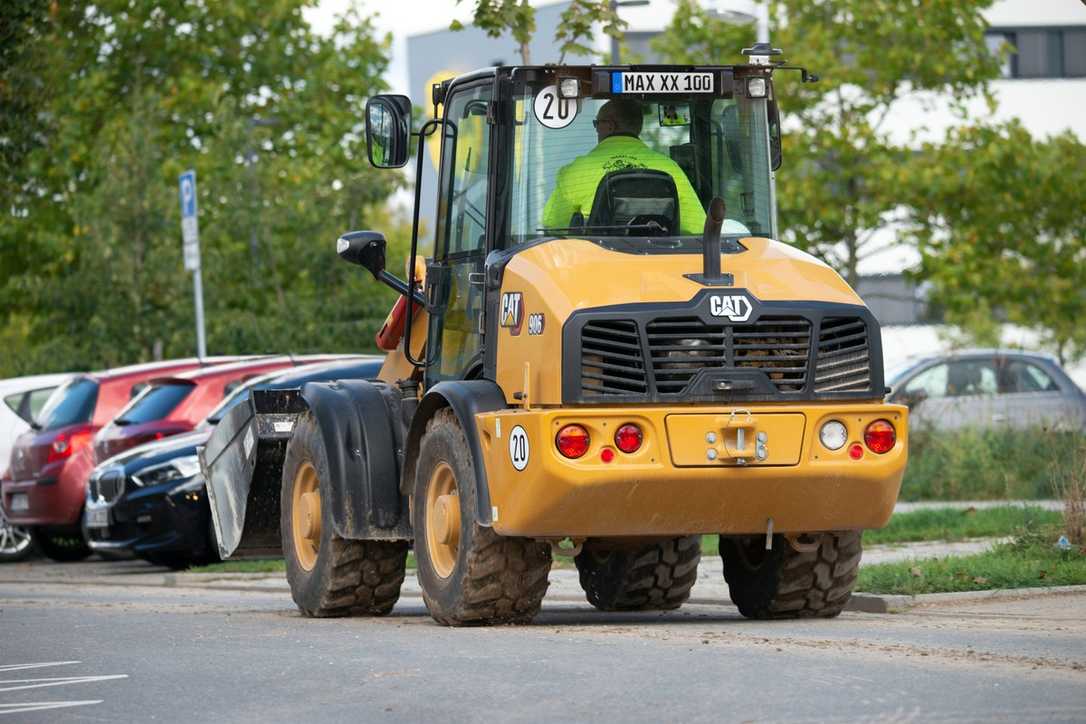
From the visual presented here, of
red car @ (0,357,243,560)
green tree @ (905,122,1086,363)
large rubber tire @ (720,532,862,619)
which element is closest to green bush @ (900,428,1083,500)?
red car @ (0,357,243,560)

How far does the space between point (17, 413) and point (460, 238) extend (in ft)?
41.1

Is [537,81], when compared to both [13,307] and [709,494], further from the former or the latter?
[13,307]

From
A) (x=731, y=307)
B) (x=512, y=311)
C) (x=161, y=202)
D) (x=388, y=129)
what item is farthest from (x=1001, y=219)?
(x=731, y=307)

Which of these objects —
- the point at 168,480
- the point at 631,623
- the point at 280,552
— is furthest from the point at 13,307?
the point at 631,623

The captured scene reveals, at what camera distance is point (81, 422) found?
70.2ft

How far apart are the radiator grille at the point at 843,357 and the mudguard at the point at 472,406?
1.54 meters

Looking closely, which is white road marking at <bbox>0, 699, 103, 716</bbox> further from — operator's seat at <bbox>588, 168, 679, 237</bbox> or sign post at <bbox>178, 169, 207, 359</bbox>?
sign post at <bbox>178, 169, 207, 359</bbox>

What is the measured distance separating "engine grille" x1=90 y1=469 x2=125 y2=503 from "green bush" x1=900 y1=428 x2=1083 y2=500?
7.43 meters

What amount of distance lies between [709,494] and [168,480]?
29.8ft

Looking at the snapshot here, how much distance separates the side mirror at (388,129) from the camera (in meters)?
11.1

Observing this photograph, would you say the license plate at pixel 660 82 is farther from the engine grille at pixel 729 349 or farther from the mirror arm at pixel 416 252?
the engine grille at pixel 729 349

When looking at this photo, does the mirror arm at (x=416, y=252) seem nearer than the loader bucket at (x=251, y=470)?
Yes

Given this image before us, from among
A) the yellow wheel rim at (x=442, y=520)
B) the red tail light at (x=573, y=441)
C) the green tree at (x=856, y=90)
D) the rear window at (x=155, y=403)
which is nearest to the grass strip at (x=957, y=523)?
the yellow wheel rim at (x=442, y=520)

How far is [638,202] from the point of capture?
36.5 ft
